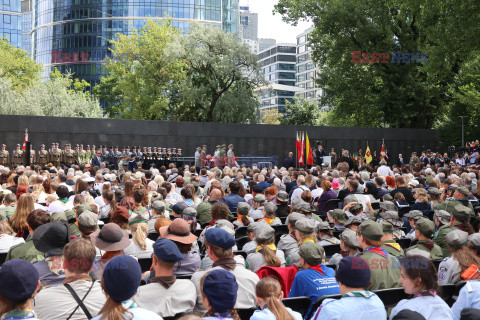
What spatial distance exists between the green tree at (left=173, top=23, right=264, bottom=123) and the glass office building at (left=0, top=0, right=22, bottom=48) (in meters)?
78.0

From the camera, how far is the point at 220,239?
4516 mm

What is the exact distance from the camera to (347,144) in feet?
125

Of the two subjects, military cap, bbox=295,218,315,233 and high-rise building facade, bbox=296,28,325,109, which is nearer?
military cap, bbox=295,218,315,233

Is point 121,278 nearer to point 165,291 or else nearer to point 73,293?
point 73,293

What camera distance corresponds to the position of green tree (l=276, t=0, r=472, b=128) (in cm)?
3628

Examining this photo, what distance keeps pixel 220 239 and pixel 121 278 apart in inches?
62.0

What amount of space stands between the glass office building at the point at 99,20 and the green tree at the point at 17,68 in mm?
40758

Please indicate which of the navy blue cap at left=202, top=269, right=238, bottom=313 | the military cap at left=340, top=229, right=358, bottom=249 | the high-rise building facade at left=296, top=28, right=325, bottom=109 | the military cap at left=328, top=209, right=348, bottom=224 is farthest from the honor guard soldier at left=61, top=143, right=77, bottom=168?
the high-rise building facade at left=296, top=28, right=325, bottom=109

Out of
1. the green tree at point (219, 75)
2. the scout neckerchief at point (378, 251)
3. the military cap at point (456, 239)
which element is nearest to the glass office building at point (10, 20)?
the green tree at point (219, 75)

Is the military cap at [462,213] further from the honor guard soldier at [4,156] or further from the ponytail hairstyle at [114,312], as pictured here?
the honor guard soldier at [4,156]

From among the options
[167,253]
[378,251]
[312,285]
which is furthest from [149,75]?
[167,253]

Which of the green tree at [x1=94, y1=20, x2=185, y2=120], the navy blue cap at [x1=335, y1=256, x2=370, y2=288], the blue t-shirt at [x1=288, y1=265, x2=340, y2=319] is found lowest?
the blue t-shirt at [x1=288, y1=265, x2=340, y2=319]

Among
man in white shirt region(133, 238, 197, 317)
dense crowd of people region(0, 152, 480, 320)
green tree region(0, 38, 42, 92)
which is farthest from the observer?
green tree region(0, 38, 42, 92)

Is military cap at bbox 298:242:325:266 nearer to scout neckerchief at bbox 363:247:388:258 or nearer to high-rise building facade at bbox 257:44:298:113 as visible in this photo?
scout neckerchief at bbox 363:247:388:258
